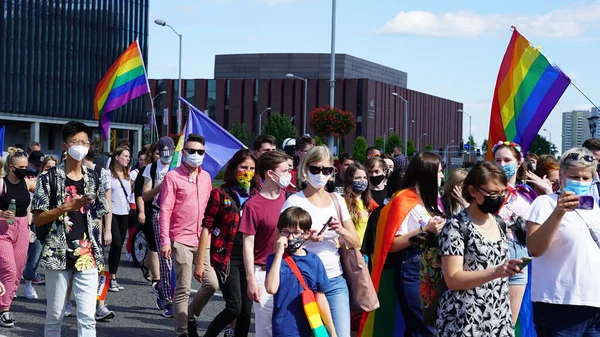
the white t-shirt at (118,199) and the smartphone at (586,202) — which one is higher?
the smartphone at (586,202)

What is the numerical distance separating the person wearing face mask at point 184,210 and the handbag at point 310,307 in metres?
2.48

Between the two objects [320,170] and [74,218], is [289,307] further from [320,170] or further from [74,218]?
[74,218]

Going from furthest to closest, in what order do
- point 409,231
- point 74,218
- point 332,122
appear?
1. point 332,122
2. point 74,218
3. point 409,231

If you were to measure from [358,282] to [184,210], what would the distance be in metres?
2.65

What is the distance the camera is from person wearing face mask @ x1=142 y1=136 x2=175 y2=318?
9398 millimetres

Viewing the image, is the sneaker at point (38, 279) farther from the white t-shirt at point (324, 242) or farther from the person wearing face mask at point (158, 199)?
the white t-shirt at point (324, 242)

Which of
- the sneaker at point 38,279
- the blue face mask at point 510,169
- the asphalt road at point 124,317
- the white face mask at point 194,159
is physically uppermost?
the blue face mask at point 510,169

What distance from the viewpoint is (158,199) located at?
31.9 ft

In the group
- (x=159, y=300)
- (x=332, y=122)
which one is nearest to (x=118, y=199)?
(x=159, y=300)

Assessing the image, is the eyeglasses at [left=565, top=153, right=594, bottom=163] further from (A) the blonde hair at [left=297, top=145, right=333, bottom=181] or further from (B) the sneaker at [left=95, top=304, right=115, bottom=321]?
(B) the sneaker at [left=95, top=304, right=115, bottom=321]

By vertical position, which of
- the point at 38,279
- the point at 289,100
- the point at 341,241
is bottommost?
the point at 38,279

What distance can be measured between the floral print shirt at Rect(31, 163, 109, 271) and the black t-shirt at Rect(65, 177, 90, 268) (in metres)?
0.02

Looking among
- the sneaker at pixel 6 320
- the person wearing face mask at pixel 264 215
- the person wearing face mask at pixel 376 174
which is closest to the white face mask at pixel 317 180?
the person wearing face mask at pixel 264 215

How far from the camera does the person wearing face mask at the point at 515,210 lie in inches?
238
